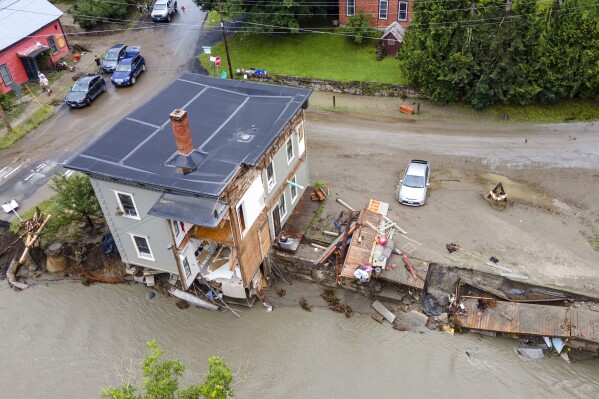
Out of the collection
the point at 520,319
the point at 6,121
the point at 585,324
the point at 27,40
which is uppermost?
the point at 27,40

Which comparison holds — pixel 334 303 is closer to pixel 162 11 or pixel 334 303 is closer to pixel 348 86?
pixel 348 86

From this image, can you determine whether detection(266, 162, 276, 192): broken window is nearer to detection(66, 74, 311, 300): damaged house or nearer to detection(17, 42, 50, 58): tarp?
detection(66, 74, 311, 300): damaged house

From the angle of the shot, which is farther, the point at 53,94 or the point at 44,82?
the point at 44,82

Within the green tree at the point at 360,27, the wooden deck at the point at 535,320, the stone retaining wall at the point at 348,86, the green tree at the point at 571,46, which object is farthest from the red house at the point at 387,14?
the wooden deck at the point at 535,320

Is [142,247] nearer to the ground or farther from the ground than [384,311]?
farther from the ground

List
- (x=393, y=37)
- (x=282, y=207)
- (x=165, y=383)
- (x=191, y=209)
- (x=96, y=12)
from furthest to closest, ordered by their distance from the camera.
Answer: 1. (x=96, y=12)
2. (x=393, y=37)
3. (x=282, y=207)
4. (x=191, y=209)
5. (x=165, y=383)

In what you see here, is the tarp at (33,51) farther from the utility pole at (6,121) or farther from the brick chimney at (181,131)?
the brick chimney at (181,131)

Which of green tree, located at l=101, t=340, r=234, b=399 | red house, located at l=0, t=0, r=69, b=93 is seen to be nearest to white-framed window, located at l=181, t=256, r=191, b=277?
green tree, located at l=101, t=340, r=234, b=399

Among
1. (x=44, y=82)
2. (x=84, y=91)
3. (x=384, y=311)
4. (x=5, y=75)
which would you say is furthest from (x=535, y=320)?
(x=5, y=75)
